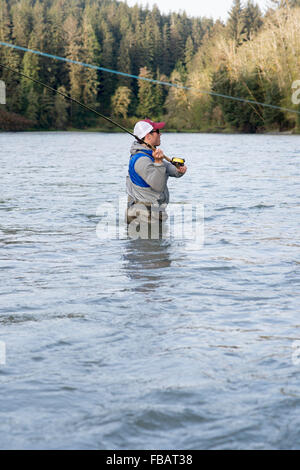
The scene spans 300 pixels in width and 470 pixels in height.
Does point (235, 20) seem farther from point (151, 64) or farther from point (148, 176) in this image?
point (148, 176)

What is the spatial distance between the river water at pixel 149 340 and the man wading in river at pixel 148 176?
392mm

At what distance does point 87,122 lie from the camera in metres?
103

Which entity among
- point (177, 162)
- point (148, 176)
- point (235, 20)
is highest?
point (235, 20)

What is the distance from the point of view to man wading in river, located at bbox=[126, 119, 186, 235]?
8.29m

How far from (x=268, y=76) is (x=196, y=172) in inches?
1670

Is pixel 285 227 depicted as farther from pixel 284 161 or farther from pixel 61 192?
pixel 284 161

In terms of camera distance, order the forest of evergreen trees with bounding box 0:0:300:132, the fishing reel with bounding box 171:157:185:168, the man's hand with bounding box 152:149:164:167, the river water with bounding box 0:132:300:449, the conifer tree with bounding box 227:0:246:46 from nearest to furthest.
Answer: the river water with bounding box 0:132:300:449, the man's hand with bounding box 152:149:164:167, the fishing reel with bounding box 171:157:185:168, the forest of evergreen trees with bounding box 0:0:300:132, the conifer tree with bounding box 227:0:246:46

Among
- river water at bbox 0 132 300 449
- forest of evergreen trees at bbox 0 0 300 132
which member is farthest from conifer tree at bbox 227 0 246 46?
river water at bbox 0 132 300 449

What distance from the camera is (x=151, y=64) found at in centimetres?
12925

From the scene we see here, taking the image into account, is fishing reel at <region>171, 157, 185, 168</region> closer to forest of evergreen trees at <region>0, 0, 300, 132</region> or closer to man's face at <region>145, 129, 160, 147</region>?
man's face at <region>145, 129, 160, 147</region>

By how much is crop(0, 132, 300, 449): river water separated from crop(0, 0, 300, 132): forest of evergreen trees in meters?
51.8

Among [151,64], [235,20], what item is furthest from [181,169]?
[151,64]

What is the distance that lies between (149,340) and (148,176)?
3.85m

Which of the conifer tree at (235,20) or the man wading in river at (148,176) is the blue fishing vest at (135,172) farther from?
the conifer tree at (235,20)
